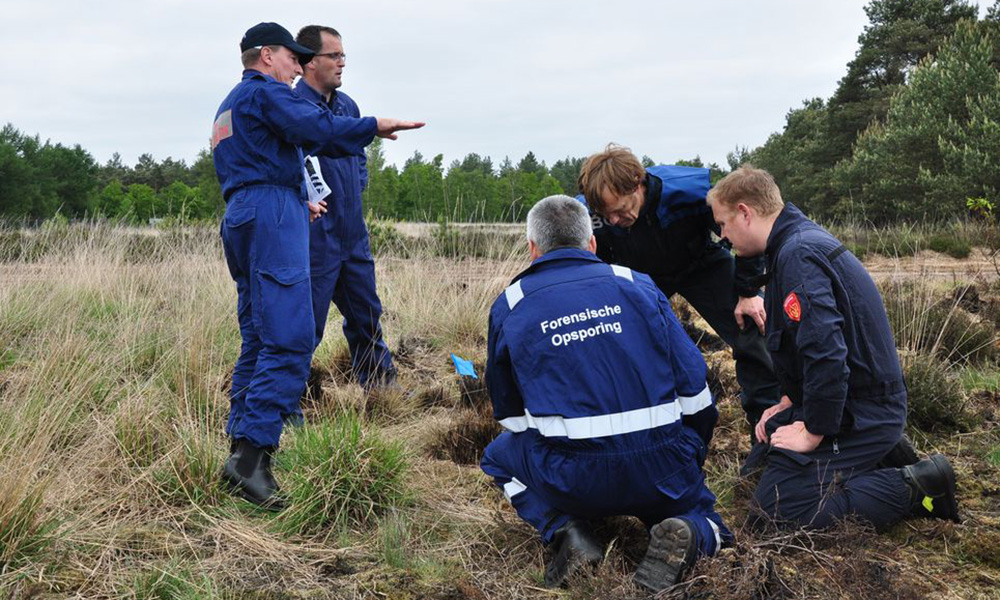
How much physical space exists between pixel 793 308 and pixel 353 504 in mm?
Answer: 1917

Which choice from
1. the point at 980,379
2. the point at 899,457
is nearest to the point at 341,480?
the point at 899,457

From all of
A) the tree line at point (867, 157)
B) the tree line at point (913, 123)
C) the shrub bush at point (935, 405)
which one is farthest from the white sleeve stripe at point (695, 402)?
the tree line at point (913, 123)

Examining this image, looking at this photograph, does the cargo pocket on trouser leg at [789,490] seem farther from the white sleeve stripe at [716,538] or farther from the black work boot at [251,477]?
the black work boot at [251,477]

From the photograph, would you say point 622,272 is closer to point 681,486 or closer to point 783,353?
point 681,486

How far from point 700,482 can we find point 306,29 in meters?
3.61

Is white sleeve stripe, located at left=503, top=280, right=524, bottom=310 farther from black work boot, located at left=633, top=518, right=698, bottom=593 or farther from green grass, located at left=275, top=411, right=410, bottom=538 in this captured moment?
green grass, located at left=275, top=411, right=410, bottom=538

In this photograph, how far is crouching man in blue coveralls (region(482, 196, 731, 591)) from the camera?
2742mm

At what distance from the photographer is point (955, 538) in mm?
3100

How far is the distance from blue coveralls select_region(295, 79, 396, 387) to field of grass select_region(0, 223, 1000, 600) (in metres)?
0.32

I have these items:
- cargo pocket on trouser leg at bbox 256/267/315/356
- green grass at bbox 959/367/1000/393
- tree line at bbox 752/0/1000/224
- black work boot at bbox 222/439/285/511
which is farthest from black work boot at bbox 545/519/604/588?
tree line at bbox 752/0/1000/224

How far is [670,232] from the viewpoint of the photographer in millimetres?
4258

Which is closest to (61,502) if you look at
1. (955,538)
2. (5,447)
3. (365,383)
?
(5,447)

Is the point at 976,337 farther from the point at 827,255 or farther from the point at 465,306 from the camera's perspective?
the point at 465,306

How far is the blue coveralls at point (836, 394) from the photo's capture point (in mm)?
2973
